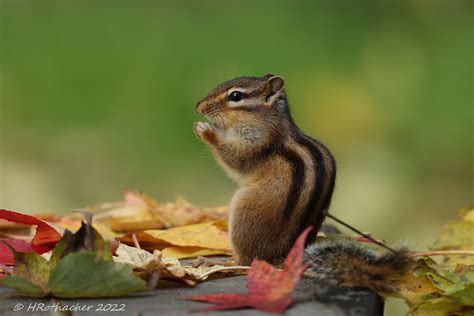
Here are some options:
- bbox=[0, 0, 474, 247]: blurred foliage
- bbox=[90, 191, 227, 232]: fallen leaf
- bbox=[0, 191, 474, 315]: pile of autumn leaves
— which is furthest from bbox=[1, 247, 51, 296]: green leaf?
bbox=[0, 0, 474, 247]: blurred foliage

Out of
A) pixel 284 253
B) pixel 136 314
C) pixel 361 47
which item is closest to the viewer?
pixel 136 314

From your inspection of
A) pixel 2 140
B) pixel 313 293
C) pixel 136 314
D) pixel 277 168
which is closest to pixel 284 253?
pixel 277 168

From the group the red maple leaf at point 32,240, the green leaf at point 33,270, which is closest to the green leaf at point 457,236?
the red maple leaf at point 32,240

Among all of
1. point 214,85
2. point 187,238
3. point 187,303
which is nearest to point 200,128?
point 187,238

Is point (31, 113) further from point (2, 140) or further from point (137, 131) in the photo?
point (137, 131)

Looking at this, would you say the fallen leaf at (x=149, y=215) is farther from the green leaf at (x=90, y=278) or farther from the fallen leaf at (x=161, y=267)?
the green leaf at (x=90, y=278)

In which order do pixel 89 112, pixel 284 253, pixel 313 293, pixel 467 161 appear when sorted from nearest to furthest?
pixel 313 293
pixel 284 253
pixel 467 161
pixel 89 112
